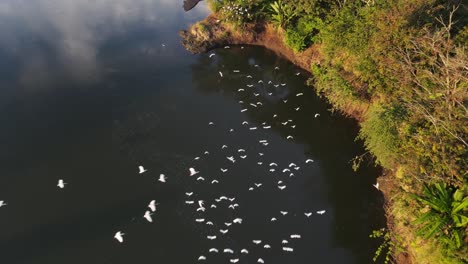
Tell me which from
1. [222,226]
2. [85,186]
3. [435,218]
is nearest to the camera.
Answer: [435,218]

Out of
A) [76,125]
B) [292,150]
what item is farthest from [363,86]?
[76,125]

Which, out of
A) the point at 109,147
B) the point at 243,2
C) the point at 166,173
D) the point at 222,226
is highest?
the point at 243,2

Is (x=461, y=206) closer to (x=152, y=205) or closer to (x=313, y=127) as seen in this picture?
(x=313, y=127)

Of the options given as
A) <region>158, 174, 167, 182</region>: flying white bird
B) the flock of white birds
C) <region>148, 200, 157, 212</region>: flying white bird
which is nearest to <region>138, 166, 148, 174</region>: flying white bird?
the flock of white birds

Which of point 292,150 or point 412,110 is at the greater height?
point 292,150

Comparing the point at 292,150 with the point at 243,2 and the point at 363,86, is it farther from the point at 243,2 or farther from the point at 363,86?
the point at 243,2

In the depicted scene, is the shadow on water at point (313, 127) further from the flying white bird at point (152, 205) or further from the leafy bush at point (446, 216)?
the flying white bird at point (152, 205)
